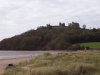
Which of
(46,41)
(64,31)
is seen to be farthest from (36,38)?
(64,31)

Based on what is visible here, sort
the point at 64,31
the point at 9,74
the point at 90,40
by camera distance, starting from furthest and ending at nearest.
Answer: the point at 64,31, the point at 90,40, the point at 9,74

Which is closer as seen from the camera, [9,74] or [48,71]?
[48,71]

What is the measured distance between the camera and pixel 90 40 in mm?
84375

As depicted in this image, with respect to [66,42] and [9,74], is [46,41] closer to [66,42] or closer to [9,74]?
[66,42]

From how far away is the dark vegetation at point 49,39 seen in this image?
279ft

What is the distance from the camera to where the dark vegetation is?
279 ft

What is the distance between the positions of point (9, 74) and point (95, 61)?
563 cm

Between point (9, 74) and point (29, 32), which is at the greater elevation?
point (29, 32)

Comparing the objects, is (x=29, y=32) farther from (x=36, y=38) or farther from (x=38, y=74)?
(x=38, y=74)

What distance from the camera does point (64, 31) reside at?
9769 cm

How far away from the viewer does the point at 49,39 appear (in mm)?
94688

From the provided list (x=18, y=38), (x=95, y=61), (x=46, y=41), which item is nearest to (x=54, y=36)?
(x=46, y=41)

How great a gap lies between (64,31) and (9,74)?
254 ft

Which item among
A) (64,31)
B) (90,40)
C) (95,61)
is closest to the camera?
(95,61)
